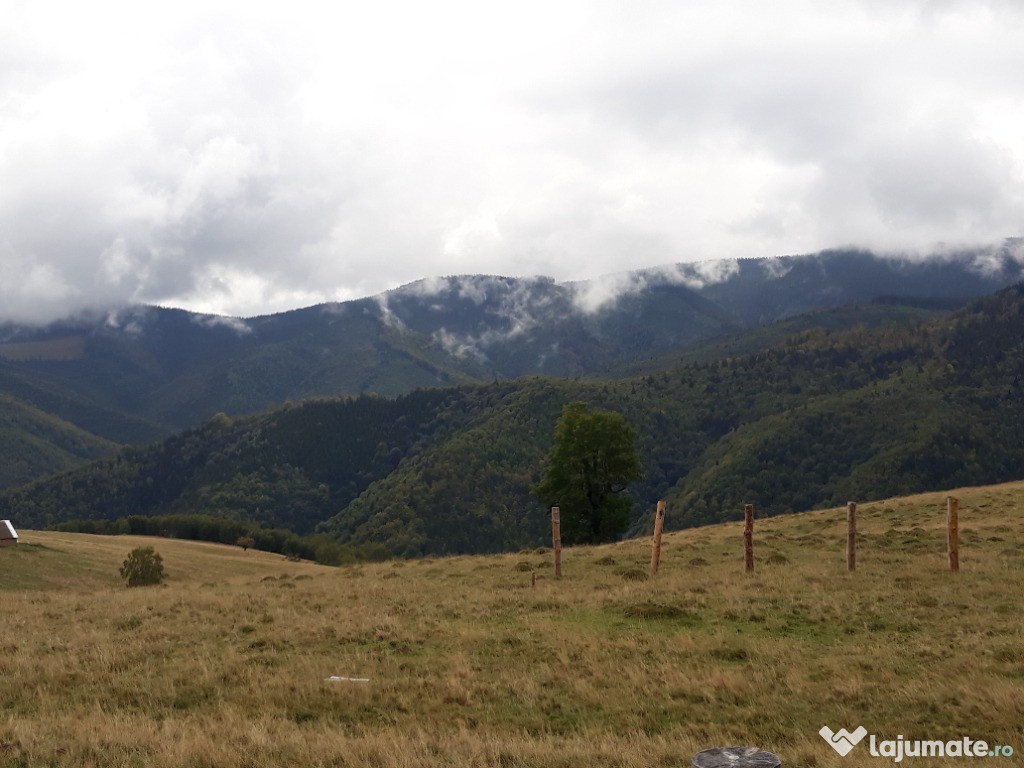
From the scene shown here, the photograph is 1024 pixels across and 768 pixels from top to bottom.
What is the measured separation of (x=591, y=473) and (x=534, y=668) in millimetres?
46198

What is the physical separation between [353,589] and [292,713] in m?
15.8

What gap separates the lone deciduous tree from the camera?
60906mm

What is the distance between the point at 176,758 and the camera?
10.6 meters


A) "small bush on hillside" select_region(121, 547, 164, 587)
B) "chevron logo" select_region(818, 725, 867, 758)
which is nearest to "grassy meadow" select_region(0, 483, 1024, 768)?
"chevron logo" select_region(818, 725, 867, 758)

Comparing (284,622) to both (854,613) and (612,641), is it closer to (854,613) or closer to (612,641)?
(612,641)

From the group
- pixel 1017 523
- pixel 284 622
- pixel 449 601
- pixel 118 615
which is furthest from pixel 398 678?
pixel 1017 523

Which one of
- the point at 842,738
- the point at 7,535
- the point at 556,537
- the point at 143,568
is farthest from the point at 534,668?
the point at 7,535

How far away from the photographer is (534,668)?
1567cm

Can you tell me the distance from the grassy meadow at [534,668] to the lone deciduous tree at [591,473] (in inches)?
1234

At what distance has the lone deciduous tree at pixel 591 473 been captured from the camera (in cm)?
→ 6091

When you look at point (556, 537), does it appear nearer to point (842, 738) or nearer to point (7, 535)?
point (842, 738)

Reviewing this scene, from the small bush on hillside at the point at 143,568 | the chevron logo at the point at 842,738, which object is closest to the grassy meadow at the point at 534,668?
the chevron logo at the point at 842,738

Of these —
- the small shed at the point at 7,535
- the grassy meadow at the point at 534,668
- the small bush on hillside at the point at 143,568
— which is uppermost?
the grassy meadow at the point at 534,668

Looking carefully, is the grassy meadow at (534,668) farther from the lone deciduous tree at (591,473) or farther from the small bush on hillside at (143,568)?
the lone deciduous tree at (591,473)
